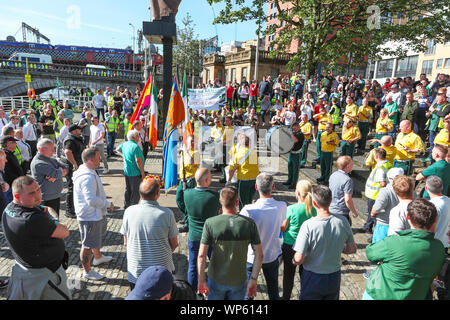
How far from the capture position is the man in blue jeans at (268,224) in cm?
341

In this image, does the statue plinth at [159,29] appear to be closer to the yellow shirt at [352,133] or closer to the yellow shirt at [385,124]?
the yellow shirt at [352,133]

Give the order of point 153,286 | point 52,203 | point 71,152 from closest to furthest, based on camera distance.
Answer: point 153,286, point 52,203, point 71,152

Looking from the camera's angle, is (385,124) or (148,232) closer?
(148,232)

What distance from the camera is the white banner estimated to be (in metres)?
11.7

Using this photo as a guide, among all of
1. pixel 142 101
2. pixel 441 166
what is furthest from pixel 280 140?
pixel 441 166

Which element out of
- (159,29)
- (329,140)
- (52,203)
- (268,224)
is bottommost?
(52,203)

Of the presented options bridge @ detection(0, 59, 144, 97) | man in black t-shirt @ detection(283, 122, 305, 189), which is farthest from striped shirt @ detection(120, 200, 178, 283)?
bridge @ detection(0, 59, 144, 97)

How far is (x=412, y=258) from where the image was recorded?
2.54 metres

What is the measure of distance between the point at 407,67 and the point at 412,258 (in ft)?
161

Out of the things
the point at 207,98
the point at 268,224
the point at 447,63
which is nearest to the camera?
the point at 268,224

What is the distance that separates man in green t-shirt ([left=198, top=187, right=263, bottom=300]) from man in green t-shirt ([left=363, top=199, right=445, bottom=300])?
Answer: 46.6 inches

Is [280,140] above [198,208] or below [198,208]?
above

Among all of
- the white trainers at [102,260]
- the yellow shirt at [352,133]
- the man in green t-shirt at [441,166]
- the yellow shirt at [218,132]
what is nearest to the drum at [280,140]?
the yellow shirt at [218,132]

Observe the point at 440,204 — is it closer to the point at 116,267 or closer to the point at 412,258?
the point at 412,258
